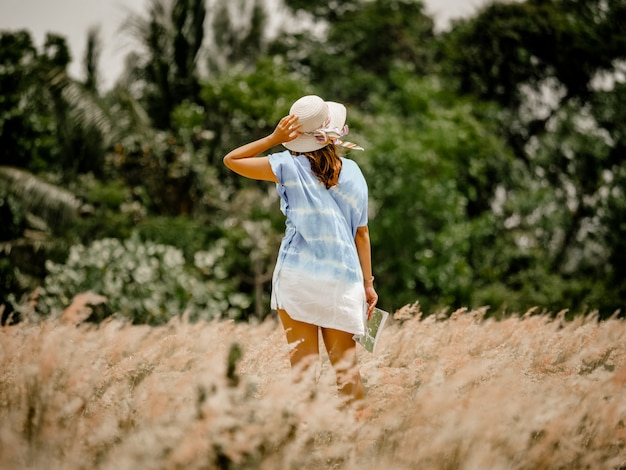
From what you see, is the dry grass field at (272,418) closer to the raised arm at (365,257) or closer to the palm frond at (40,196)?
the raised arm at (365,257)

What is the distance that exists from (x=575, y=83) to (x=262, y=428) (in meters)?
22.0

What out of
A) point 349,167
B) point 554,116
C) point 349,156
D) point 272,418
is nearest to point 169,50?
point 349,156

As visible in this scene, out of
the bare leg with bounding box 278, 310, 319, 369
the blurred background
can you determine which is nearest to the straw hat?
the bare leg with bounding box 278, 310, 319, 369

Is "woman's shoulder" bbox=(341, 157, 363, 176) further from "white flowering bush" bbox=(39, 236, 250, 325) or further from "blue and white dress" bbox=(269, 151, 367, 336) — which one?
"white flowering bush" bbox=(39, 236, 250, 325)

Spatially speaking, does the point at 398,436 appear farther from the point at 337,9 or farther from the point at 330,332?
the point at 337,9

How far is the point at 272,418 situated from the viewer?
6.79 ft

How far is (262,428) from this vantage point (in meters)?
2.01

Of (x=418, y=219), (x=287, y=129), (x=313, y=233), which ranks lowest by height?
(x=418, y=219)

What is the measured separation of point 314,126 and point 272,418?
150 centimetres

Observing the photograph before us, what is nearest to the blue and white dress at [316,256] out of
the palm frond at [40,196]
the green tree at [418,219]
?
the palm frond at [40,196]

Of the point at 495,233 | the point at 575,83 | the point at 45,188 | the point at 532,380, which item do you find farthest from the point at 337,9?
the point at 532,380

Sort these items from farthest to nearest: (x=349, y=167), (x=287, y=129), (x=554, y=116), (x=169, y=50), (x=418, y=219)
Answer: (x=554, y=116) < (x=169, y=50) < (x=418, y=219) < (x=349, y=167) < (x=287, y=129)

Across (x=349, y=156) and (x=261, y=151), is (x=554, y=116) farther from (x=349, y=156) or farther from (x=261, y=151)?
(x=261, y=151)

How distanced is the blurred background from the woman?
5.78 m
